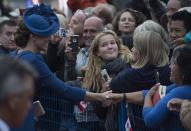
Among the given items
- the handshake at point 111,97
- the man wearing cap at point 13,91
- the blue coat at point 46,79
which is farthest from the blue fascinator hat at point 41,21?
the man wearing cap at point 13,91

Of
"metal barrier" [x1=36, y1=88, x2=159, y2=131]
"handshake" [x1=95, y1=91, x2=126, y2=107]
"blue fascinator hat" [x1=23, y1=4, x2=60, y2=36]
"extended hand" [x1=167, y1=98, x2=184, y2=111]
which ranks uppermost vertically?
"blue fascinator hat" [x1=23, y1=4, x2=60, y2=36]

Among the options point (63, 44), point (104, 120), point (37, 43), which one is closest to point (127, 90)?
point (104, 120)

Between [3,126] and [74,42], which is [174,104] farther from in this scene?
[74,42]

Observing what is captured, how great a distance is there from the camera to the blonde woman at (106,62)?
22.4 ft

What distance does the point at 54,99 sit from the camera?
759 cm

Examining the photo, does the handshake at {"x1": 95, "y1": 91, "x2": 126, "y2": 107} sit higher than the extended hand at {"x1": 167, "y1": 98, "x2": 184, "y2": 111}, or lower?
lower

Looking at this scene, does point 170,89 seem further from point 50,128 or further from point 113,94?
point 50,128

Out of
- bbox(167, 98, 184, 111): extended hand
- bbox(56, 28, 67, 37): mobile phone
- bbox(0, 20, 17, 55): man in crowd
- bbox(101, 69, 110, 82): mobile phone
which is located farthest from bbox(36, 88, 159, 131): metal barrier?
bbox(167, 98, 184, 111): extended hand

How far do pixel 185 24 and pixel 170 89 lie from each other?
1890 millimetres

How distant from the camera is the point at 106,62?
7.30 metres

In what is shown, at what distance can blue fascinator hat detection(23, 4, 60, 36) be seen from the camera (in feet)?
20.3

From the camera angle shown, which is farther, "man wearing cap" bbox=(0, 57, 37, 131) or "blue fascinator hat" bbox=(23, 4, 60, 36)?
"blue fascinator hat" bbox=(23, 4, 60, 36)

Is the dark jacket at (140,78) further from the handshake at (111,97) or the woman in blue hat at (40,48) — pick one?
the woman in blue hat at (40,48)

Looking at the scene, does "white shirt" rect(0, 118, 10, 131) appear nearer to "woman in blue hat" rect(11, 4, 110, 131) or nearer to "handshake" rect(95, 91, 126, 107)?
"woman in blue hat" rect(11, 4, 110, 131)
